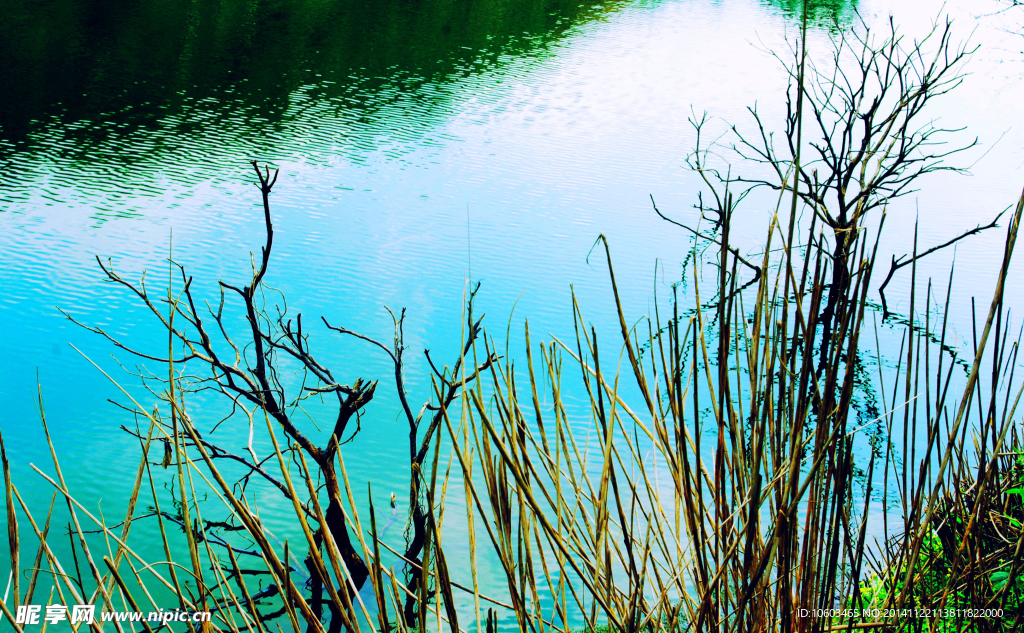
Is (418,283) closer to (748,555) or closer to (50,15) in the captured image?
(748,555)

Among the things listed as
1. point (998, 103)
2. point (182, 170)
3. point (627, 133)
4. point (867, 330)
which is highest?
point (998, 103)

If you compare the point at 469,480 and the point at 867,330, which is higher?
the point at 867,330

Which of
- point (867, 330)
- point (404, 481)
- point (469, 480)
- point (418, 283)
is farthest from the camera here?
point (418, 283)

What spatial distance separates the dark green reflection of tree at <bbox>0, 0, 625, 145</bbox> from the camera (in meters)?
6.88

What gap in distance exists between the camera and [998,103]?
7.53 m

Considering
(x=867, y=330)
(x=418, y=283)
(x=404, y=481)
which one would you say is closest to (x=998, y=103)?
(x=867, y=330)

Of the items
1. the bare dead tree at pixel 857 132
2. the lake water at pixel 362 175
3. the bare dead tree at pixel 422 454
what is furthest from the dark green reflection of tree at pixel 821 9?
the bare dead tree at pixel 422 454

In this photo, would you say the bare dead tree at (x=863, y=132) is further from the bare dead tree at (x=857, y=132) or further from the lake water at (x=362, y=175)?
the lake water at (x=362, y=175)

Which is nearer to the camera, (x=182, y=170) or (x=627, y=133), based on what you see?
(x=182, y=170)

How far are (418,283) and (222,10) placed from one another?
801 centimetres

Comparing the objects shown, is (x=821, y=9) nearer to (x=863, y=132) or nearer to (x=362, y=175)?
(x=863, y=132)

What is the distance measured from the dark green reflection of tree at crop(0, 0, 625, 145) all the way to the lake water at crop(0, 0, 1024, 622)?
0.14ft

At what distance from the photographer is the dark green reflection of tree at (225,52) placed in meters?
6.88

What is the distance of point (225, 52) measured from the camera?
8.76 meters
